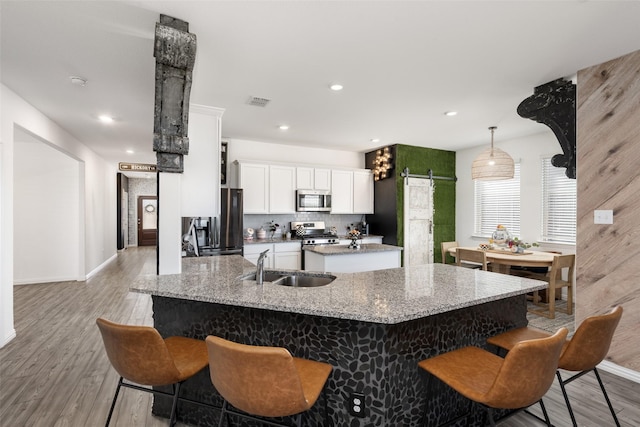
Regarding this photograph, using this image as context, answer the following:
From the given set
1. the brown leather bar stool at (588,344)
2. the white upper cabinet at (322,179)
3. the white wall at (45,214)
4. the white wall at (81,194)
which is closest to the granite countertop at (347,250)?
the white upper cabinet at (322,179)

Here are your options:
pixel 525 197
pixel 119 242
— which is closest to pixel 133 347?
pixel 525 197

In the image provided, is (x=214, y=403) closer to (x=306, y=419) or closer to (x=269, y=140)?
(x=306, y=419)

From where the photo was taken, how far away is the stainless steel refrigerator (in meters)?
4.71

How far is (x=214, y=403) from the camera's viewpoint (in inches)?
79.9

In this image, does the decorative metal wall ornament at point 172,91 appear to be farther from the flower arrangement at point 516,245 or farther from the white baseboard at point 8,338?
the flower arrangement at point 516,245

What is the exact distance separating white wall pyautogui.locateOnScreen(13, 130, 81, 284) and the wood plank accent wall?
25.2ft

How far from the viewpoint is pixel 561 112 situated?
10.6ft

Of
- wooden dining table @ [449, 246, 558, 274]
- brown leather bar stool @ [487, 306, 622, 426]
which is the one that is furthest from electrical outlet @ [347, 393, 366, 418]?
wooden dining table @ [449, 246, 558, 274]

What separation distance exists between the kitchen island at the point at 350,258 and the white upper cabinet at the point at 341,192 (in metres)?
1.50

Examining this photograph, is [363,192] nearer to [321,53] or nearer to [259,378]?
[321,53]

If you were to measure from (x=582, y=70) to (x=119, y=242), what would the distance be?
1214 cm

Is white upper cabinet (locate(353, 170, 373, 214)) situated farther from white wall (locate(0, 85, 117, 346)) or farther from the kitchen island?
white wall (locate(0, 85, 117, 346))

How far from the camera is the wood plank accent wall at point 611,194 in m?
2.64

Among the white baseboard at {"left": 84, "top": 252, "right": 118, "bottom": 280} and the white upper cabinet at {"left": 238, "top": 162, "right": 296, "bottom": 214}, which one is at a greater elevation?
the white upper cabinet at {"left": 238, "top": 162, "right": 296, "bottom": 214}
